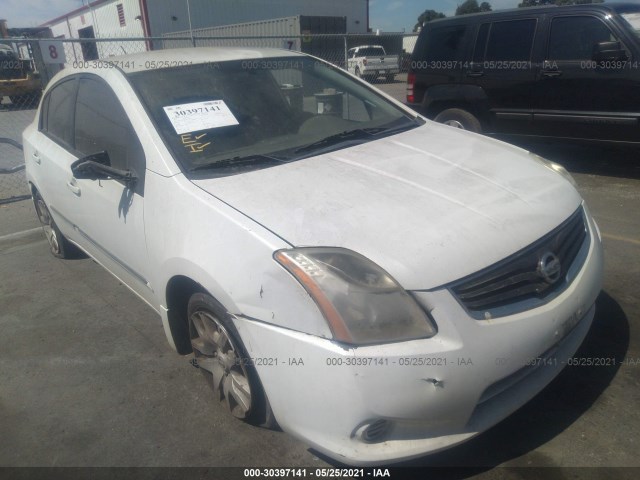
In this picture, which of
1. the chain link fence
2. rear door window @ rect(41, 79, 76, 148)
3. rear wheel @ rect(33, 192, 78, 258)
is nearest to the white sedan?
rear door window @ rect(41, 79, 76, 148)

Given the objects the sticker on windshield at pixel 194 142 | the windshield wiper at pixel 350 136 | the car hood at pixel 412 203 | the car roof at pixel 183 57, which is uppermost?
the car roof at pixel 183 57

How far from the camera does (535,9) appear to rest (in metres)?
5.68

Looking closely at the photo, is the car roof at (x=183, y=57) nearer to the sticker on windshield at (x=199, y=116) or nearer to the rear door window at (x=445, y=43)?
the sticker on windshield at (x=199, y=116)

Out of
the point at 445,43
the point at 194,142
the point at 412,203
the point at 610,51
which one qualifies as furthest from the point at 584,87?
the point at 194,142

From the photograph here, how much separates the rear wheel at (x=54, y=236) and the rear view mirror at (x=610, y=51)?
5658 millimetres

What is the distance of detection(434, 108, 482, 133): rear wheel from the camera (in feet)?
20.6

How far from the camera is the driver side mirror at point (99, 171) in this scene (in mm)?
2482

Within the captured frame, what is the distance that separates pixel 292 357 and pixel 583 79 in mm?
5258

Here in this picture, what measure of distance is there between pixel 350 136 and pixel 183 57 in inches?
48.0

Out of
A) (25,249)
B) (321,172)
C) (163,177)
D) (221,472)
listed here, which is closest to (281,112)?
(321,172)

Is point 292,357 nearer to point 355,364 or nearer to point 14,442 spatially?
point 355,364

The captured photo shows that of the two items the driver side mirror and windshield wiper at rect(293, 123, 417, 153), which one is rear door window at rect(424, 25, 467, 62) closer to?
windshield wiper at rect(293, 123, 417, 153)

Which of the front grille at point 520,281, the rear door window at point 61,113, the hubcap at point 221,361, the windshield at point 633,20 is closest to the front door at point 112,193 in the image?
the rear door window at point 61,113

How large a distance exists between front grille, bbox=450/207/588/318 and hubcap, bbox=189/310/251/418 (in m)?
0.99
